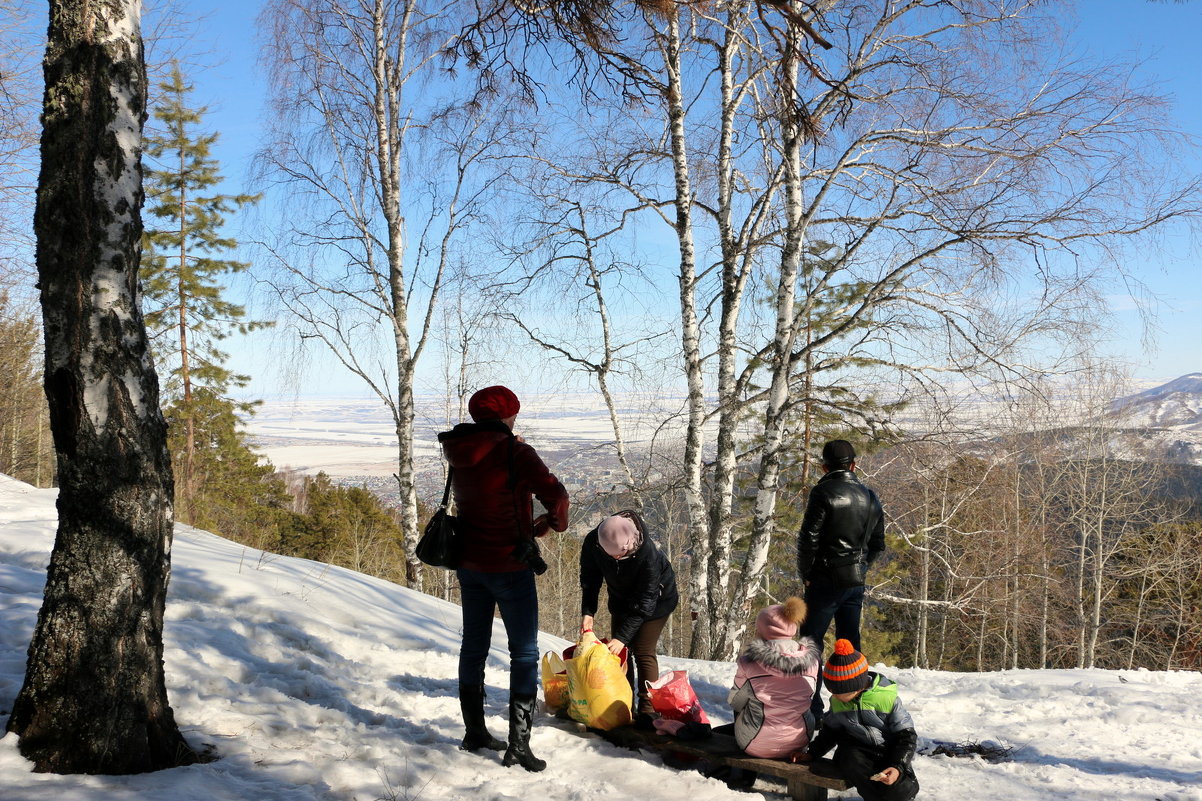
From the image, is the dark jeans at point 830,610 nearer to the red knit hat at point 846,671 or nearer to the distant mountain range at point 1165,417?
the red knit hat at point 846,671

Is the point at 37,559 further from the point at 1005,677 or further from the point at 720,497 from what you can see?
the point at 1005,677

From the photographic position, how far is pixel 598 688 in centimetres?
427

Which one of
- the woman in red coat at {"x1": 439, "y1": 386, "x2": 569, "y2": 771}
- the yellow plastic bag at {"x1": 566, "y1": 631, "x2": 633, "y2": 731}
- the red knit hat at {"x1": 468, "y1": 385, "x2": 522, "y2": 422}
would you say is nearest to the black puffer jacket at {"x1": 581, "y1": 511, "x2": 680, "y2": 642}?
the yellow plastic bag at {"x1": 566, "y1": 631, "x2": 633, "y2": 731}

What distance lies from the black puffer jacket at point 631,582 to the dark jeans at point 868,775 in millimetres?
1331

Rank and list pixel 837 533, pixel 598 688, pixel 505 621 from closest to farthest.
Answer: pixel 505 621
pixel 598 688
pixel 837 533

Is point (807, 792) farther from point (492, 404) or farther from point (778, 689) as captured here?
point (492, 404)

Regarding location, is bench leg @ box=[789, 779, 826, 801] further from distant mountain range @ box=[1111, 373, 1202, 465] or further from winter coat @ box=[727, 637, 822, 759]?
distant mountain range @ box=[1111, 373, 1202, 465]

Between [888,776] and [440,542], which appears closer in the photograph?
[888,776]

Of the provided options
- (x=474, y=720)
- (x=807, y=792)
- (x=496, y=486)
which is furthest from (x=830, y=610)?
(x=496, y=486)

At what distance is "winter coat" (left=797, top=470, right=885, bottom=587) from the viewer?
15.5 ft

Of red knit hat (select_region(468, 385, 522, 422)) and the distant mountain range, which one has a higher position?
the distant mountain range

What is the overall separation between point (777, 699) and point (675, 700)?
32.1 inches

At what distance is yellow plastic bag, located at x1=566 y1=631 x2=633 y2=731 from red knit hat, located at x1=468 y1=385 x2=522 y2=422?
4.97 ft

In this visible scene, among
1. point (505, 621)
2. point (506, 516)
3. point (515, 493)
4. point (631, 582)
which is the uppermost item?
point (515, 493)
